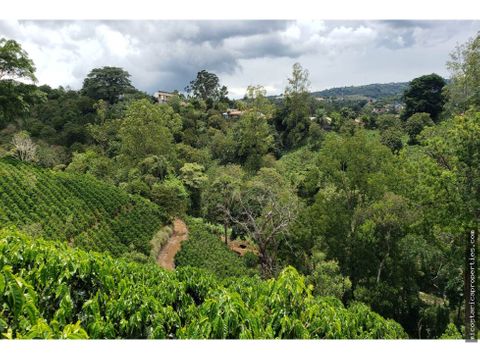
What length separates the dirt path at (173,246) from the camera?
1336 cm

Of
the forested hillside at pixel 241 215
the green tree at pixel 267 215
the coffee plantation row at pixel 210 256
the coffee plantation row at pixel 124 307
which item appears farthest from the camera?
the coffee plantation row at pixel 210 256

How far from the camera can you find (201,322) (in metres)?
2.87

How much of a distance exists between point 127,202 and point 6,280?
575 inches

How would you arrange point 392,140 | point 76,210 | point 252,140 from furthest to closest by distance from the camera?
1. point 252,140
2. point 392,140
3. point 76,210

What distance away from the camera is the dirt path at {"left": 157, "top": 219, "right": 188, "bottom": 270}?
13363 millimetres

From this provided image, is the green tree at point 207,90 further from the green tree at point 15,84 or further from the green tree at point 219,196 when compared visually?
the green tree at point 15,84

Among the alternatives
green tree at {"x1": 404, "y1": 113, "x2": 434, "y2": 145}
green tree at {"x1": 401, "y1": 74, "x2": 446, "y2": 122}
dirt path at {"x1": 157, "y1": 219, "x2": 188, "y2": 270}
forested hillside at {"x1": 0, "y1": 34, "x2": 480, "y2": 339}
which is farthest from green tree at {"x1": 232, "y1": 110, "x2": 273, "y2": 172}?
green tree at {"x1": 401, "y1": 74, "x2": 446, "y2": 122}

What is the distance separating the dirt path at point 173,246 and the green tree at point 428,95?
18.4 meters

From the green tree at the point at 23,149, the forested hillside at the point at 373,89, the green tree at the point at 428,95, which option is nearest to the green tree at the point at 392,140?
the forested hillside at the point at 373,89

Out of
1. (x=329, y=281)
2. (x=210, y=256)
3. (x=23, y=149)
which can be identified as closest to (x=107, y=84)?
(x=23, y=149)

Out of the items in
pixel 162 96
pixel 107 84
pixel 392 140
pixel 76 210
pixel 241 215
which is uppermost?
pixel 107 84

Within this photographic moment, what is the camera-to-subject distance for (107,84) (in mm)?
31750

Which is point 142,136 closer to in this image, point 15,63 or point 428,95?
point 15,63

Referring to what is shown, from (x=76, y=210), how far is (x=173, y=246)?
12.7 ft
